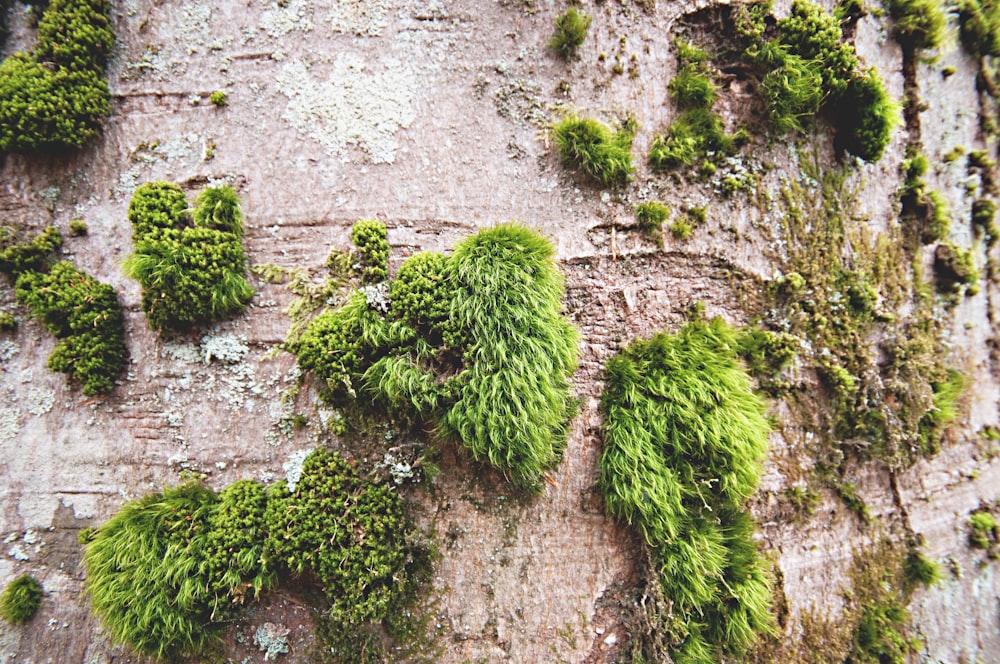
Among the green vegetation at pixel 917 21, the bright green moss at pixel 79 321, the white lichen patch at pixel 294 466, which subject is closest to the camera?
the white lichen patch at pixel 294 466

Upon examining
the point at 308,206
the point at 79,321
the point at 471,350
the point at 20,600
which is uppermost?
the point at 308,206

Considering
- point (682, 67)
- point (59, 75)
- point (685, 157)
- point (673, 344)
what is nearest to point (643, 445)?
point (673, 344)

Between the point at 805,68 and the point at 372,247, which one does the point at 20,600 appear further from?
the point at 805,68

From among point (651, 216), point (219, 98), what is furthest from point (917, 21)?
point (219, 98)

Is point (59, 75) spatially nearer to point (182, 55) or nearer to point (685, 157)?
point (182, 55)

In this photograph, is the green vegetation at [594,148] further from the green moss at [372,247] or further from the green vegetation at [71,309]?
the green vegetation at [71,309]

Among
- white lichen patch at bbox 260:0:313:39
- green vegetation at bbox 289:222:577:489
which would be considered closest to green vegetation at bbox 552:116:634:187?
green vegetation at bbox 289:222:577:489

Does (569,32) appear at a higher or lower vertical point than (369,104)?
higher

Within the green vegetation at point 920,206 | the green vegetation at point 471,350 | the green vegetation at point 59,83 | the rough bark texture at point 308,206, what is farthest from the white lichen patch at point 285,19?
the green vegetation at point 920,206
